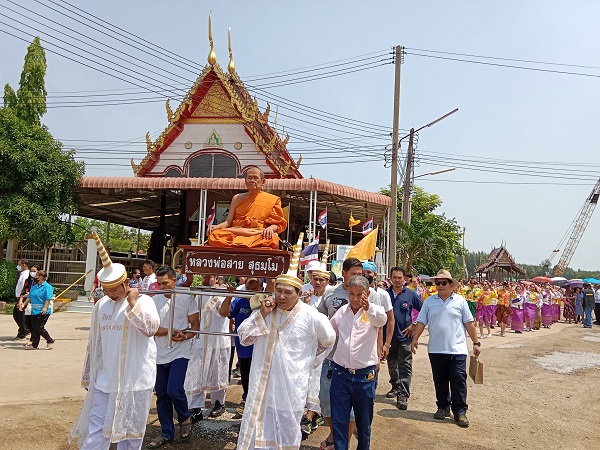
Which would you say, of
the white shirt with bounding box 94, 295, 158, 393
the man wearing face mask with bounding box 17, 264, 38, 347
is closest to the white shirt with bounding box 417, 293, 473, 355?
the white shirt with bounding box 94, 295, 158, 393

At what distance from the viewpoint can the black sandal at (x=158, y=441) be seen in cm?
486

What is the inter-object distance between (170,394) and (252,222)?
1815 millimetres

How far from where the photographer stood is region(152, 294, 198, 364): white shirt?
518cm

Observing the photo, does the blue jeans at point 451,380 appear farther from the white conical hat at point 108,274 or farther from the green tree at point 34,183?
the green tree at point 34,183

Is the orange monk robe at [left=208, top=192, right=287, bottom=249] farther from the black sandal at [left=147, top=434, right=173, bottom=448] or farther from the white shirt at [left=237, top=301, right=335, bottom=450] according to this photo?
the black sandal at [left=147, top=434, right=173, bottom=448]

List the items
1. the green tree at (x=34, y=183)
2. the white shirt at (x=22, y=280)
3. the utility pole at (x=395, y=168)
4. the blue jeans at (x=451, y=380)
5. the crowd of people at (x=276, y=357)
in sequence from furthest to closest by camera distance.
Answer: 1. the green tree at (x=34, y=183)
2. the utility pole at (x=395, y=168)
3. the white shirt at (x=22, y=280)
4. the blue jeans at (x=451, y=380)
5. the crowd of people at (x=276, y=357)

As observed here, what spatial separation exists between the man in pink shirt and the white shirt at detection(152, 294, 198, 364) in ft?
5.22

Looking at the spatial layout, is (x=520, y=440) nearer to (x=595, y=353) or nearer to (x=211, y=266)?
(x=211, y=266)

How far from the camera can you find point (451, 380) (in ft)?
21.0

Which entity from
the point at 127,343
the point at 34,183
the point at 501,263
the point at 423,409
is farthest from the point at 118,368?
the point at 501,263

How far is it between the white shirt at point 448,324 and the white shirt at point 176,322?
2.91m

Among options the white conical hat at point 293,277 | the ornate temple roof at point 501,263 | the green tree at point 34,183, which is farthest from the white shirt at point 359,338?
the ornate temple roof at point 501,263

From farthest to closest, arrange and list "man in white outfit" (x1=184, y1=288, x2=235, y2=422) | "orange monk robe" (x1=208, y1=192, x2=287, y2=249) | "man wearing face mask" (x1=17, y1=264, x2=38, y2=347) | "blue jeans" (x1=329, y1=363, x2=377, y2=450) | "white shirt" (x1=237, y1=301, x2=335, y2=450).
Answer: "man wearing face mask" (x1=17, y1=264, x2=38, y2=347), "man in white outfit" (x1=184, y1=288, x2=235, y2=422), "orange monk robe" (x1=208, y1=192, x2=287, y2=249), "blue jeans" (x1=329, y1=363, x2=377, y2=450), "white shirt" (x1=237, y1=301, x2=335, y2=450)

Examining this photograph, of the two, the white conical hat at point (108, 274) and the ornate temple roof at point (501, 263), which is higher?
the ornate temple roof at point (501, 263)
